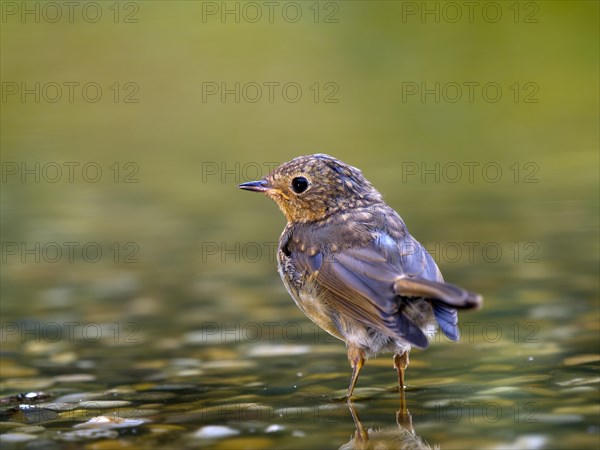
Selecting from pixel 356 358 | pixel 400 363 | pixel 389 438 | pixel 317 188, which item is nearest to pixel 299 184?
pixel 317 188

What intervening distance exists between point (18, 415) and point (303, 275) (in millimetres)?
1831

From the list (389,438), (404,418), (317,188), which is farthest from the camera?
(317,188)

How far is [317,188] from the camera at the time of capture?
286 inches

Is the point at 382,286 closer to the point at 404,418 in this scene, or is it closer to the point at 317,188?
the point at 404,418

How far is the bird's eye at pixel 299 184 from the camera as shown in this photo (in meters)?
7.29

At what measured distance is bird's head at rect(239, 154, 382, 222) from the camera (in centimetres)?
726

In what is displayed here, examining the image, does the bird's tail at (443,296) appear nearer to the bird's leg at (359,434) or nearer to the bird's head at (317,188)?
the bird's leg at (359,434)

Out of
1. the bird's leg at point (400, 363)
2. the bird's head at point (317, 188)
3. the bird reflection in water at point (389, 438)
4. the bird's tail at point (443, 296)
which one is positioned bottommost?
the bird reflection in water at point (389, 438)

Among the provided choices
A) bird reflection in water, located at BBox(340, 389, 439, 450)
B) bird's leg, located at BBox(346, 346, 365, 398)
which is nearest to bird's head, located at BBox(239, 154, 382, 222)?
bird's leg, located at BBox(346, 346, 365, 398)

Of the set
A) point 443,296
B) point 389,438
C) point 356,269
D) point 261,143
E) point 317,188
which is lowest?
point 389,438

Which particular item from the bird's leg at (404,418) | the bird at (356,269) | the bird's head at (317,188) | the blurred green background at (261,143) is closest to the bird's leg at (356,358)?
the bird at (356,269)

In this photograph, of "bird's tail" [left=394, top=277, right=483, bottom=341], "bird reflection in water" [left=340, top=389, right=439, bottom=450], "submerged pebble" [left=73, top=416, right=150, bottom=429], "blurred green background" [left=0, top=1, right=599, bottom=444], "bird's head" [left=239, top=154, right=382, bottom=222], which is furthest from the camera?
"blurred green background" [left=0, top=1, right=599, bottom=444]

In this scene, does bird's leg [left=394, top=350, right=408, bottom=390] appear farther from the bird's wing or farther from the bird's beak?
the bird's beak

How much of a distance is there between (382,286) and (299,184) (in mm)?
1468
